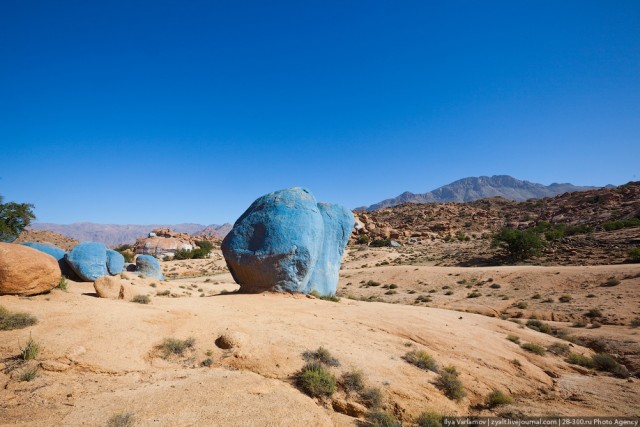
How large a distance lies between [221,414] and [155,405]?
97 cm

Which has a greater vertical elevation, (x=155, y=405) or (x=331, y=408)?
(x=155, y=405)

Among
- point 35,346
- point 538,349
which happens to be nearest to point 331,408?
point 35,346

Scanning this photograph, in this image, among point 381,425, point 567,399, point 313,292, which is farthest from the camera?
point 313,292

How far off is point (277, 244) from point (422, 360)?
643 cm

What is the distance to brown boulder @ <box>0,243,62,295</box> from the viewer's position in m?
7.46

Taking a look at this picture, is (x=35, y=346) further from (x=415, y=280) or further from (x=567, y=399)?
(x=415, y=280)

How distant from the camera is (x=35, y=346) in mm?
5484

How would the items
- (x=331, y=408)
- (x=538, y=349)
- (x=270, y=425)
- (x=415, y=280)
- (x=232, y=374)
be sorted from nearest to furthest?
(x=270, y=425)
(x=331, y=408)
(x=232, y=374)
(x=538, y=349)
(x=415, y=280)

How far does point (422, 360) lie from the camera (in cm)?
707

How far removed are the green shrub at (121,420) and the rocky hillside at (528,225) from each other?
2867 centimetres

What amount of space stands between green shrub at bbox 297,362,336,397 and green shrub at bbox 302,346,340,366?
1.23 ft

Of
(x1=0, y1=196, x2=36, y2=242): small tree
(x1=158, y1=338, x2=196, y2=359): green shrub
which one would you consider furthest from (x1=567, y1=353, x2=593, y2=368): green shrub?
(x1=0, y1=196, x2=36, y2=242): small tree

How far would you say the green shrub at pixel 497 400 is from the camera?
6.18 meters

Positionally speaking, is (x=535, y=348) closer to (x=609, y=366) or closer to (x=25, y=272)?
(x=609, y=366)
